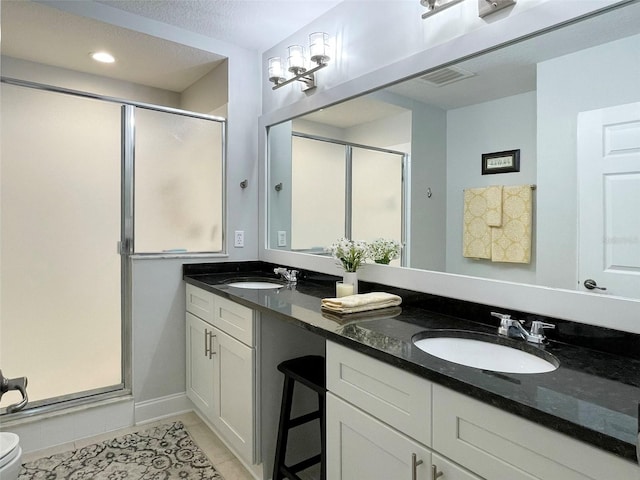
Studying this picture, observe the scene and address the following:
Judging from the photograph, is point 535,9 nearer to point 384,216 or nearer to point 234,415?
point 384,216

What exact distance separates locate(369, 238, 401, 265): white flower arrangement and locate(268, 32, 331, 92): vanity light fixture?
1.00 metres

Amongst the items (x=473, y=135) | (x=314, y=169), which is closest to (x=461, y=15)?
(x=473, y=135)

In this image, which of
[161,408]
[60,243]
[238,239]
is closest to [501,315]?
[238,239]

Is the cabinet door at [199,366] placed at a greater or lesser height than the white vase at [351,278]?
Answer: lesser

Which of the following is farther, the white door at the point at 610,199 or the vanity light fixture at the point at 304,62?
the vanity light fixture at the point at 304,62

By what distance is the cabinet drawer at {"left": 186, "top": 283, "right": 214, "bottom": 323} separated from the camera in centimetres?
223

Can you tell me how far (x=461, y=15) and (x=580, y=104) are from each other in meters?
0.61

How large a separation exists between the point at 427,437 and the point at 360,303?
647 millimetres

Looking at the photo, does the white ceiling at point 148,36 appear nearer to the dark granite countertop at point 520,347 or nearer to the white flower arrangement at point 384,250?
the white flower arrangement at point 384,250

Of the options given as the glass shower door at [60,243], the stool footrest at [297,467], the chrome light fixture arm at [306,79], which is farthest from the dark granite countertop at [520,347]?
the glass shower door at [60,243]

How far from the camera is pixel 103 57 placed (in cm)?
267

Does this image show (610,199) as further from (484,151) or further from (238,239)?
(238,239)

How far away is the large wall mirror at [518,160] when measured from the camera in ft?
3.75

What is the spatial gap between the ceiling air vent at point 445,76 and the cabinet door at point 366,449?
1306 millimetres
